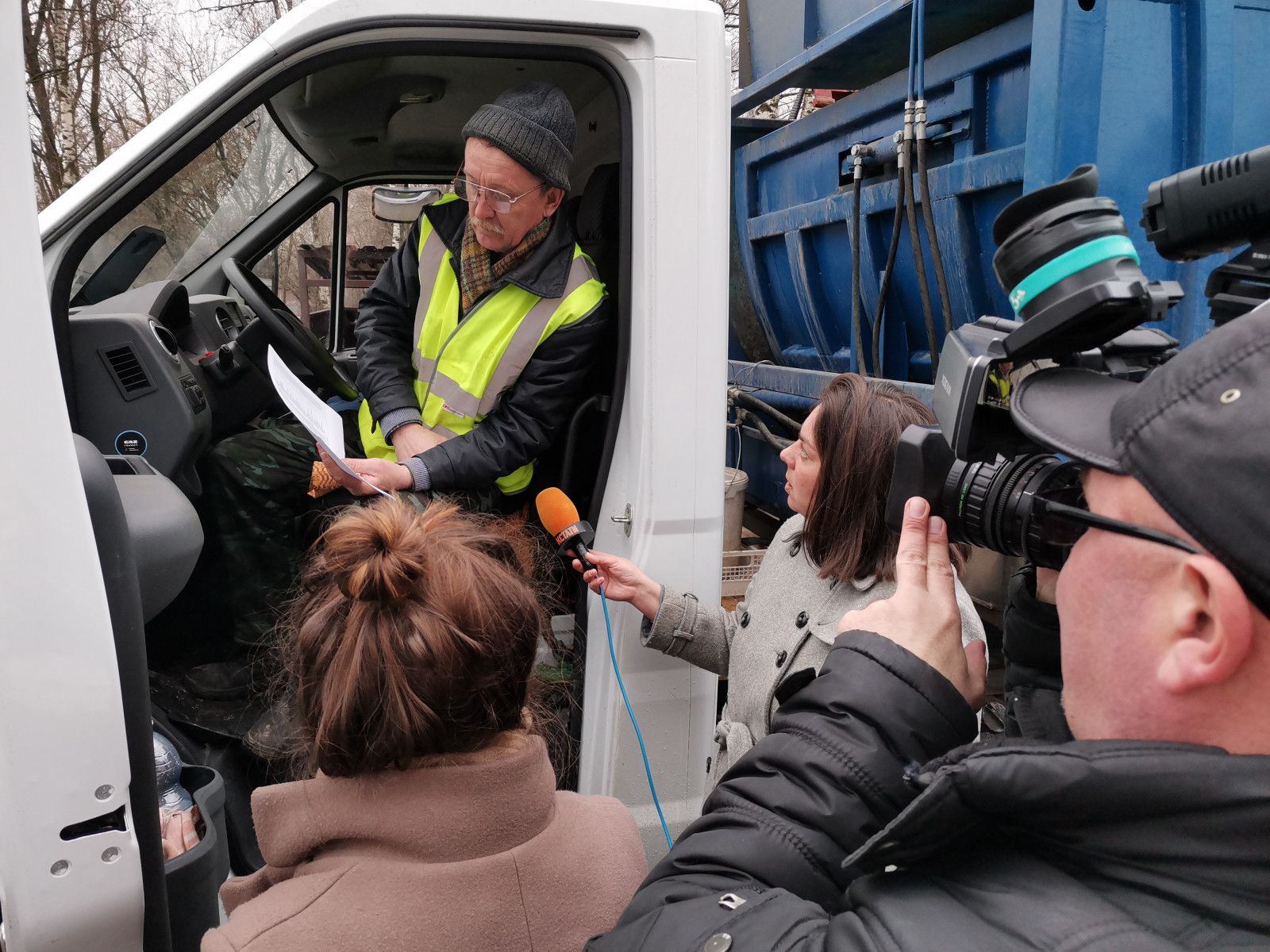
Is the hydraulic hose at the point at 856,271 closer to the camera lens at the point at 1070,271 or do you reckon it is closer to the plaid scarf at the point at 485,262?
the plaid scarf at the point at 485,262

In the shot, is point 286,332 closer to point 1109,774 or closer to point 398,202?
point 398,202

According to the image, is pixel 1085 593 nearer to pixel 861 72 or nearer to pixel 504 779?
pixel 504 779

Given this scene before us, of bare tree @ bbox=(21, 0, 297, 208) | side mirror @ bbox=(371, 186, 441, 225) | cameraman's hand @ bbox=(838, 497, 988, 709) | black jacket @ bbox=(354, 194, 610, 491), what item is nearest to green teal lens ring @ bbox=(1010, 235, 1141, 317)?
cameraman's hand @ bbox=(838, 497, 988, 709)

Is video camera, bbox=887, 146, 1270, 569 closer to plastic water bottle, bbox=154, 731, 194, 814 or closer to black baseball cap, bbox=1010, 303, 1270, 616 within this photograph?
black baseball cap, bbox=1010, 303, 1270, 616

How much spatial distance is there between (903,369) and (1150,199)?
66.1 inches

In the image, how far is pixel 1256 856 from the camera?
1.85 feet

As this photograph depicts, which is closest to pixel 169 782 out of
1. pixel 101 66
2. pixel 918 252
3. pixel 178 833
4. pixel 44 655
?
pixel 178 833

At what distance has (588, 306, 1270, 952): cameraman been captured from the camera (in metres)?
0.56

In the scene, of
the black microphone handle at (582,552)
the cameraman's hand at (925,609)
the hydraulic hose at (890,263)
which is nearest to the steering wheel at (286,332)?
the black microphone handle at (582,552)

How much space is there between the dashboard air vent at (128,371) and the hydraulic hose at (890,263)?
5.75 ft

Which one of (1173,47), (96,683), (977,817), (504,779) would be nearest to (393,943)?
(504,779)

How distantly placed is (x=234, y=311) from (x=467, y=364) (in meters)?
0.88

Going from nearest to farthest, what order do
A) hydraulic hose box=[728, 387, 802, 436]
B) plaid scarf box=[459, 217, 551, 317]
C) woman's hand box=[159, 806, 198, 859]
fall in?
1. woman's hand box=[159, 806, 198, 859]
2. plaid scarf box=[459, 217, 551, 317]
3. hydraulic hose box=[728, 387, 802, 436]

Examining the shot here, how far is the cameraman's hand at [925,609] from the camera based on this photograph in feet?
2.96
